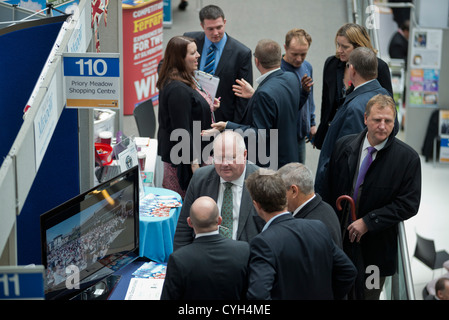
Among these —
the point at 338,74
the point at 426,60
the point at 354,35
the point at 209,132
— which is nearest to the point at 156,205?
the point at 209,132

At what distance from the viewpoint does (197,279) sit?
2955 millimetres

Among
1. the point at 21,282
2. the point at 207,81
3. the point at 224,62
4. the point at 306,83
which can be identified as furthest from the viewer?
the point at 224,62

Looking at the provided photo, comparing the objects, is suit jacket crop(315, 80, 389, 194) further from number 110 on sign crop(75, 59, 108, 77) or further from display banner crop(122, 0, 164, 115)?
display banner crop(122, 0, 164, 115)

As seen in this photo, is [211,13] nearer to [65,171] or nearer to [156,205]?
[156,205]

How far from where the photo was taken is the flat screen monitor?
317 cm

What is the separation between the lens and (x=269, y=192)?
311 centimetres

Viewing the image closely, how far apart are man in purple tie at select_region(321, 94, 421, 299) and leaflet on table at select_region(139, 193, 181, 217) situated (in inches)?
47.6

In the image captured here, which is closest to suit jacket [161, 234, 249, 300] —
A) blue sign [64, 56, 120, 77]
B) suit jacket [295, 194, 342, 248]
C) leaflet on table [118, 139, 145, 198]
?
suit jacket [295, 194, 342, 248]

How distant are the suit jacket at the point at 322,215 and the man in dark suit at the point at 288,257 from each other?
0.68ft

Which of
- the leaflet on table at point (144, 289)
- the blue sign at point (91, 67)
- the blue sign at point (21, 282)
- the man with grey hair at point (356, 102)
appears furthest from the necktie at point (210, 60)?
the blue sign at point (21, 282)

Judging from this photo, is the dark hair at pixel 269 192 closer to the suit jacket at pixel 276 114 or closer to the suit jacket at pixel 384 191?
the suit jacket at pixel 384 191

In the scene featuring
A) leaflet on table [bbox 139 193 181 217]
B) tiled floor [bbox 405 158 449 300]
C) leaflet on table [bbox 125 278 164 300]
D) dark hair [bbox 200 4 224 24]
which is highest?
dark hair [bbox 200 4 224 24]

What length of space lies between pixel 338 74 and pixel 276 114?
905 millimetres
